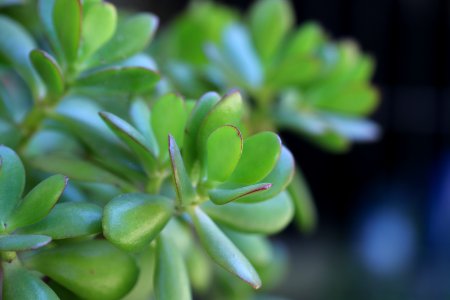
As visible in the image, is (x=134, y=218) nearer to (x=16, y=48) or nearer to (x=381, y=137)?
(x=16, y=48)

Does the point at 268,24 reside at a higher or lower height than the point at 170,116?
higher

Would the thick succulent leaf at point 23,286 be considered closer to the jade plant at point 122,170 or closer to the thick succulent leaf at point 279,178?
the jade plant at point 122,170

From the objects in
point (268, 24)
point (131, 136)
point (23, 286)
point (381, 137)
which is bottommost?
point (23, 286)

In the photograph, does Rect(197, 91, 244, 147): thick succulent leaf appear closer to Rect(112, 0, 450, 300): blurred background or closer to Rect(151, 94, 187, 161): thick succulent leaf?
Rect(151, 94, 187, 161): thick succulent leaf

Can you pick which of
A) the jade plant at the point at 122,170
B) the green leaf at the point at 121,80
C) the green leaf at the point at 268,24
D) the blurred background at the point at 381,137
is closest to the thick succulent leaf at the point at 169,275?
the jade plant at the point at 122,170

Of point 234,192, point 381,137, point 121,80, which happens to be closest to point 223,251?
point 234,192

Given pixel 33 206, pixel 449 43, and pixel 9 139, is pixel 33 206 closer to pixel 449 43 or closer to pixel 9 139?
pixel 9 139
